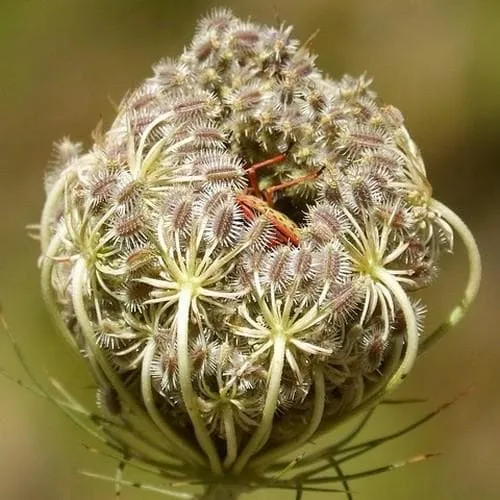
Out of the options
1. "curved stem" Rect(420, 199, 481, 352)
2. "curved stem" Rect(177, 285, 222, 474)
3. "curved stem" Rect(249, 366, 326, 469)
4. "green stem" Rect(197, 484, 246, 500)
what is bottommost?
"green stem" Rect(197, 484, 246, 500)

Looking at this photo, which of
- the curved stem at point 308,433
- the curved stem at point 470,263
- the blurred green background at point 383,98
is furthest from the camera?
the blurred green background at point 383,98

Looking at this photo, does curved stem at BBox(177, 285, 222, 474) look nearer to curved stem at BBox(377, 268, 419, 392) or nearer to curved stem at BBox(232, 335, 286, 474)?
curved stem at BBox(232, 335, 286, 474)

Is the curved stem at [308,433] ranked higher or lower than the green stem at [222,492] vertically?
higher

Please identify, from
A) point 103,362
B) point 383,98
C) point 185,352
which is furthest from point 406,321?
point 383,98

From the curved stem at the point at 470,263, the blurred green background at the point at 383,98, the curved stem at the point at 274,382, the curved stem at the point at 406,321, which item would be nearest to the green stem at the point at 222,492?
the curved stem at the point at 274,382

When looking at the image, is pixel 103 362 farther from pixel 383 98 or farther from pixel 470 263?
pixel 383 98

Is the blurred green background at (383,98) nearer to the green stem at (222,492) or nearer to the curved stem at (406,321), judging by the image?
the green stem at (222,492)

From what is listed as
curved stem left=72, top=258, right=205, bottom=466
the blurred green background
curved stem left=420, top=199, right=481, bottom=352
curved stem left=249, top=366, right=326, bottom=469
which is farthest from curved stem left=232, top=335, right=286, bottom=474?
the blurred green background
